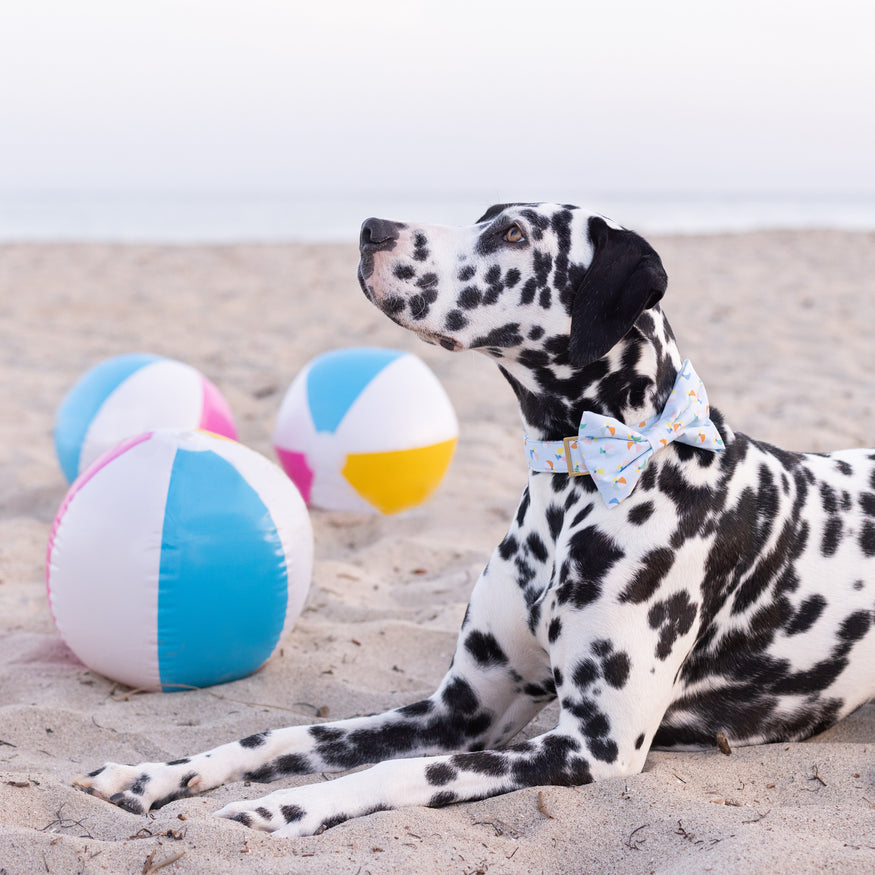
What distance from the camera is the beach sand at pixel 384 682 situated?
2754mm

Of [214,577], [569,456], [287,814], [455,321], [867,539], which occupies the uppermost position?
[455,321]

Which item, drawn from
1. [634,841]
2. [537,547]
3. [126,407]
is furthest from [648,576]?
[126,407]

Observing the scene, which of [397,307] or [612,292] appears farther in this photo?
[397,307]

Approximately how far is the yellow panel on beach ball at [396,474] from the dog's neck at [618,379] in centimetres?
277

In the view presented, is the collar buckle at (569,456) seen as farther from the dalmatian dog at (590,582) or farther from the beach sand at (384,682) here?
the beach sand at (384,682)

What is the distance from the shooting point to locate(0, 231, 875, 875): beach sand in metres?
2.75

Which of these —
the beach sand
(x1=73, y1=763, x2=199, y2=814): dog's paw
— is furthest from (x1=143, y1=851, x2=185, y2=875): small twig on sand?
(x1=73, y1=763, x2=199, y2=814): dog's paw

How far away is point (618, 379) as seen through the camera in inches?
130

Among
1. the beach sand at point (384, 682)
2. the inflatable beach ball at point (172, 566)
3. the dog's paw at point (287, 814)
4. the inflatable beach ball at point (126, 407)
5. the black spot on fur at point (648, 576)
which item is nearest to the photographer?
the beach sand at point (384, 682)

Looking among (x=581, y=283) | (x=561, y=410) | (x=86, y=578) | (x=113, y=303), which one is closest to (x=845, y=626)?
(x=561, y=410)

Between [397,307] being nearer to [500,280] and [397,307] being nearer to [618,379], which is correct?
[500,280]

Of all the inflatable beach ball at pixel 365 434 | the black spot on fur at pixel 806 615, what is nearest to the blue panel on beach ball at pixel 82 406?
the inflatable beach ball at pixel 365 434

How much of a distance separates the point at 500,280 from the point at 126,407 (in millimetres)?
3466

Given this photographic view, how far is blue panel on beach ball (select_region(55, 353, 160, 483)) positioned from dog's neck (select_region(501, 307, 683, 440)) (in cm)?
355
